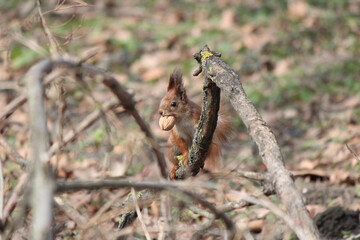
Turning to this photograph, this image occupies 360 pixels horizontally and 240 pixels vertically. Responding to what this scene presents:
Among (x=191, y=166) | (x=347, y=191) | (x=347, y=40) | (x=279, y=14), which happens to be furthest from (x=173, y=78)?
(x=279, y=14)

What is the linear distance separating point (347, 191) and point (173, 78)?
151 cm

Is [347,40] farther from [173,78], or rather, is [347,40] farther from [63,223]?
[63,223]

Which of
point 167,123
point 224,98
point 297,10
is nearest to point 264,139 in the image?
point 167,123

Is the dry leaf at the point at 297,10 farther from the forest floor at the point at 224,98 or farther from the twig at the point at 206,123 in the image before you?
the twig at the point at 206,123

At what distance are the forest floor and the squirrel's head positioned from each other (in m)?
0.17

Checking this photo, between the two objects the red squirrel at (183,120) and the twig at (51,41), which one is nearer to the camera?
the twig at (51,41)

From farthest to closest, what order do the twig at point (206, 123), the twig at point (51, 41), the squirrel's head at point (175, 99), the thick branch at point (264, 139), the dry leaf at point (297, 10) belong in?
the dry leaf at point (297, 10) < the squirrel's head at point (175, 99) < the twig at point (51, 41) < the twig at point (206, 123) < the thick branch at point (264, 139)

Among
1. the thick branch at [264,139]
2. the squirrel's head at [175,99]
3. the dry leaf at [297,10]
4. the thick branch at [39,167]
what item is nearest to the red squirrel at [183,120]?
the squirrel's head at [175,99]

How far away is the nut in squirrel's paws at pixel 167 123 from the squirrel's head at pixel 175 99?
245mm

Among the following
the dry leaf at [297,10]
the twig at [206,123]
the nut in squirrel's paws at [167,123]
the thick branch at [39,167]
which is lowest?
the thick branch at [39,167]

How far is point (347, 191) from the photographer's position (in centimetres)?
373

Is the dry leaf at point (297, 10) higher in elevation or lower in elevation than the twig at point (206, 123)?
higher

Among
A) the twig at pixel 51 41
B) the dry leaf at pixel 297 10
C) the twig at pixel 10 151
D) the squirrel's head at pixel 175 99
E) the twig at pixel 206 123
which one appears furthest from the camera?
the dry leaf at pixel 297 10

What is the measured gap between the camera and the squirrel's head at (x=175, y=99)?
324 cm
